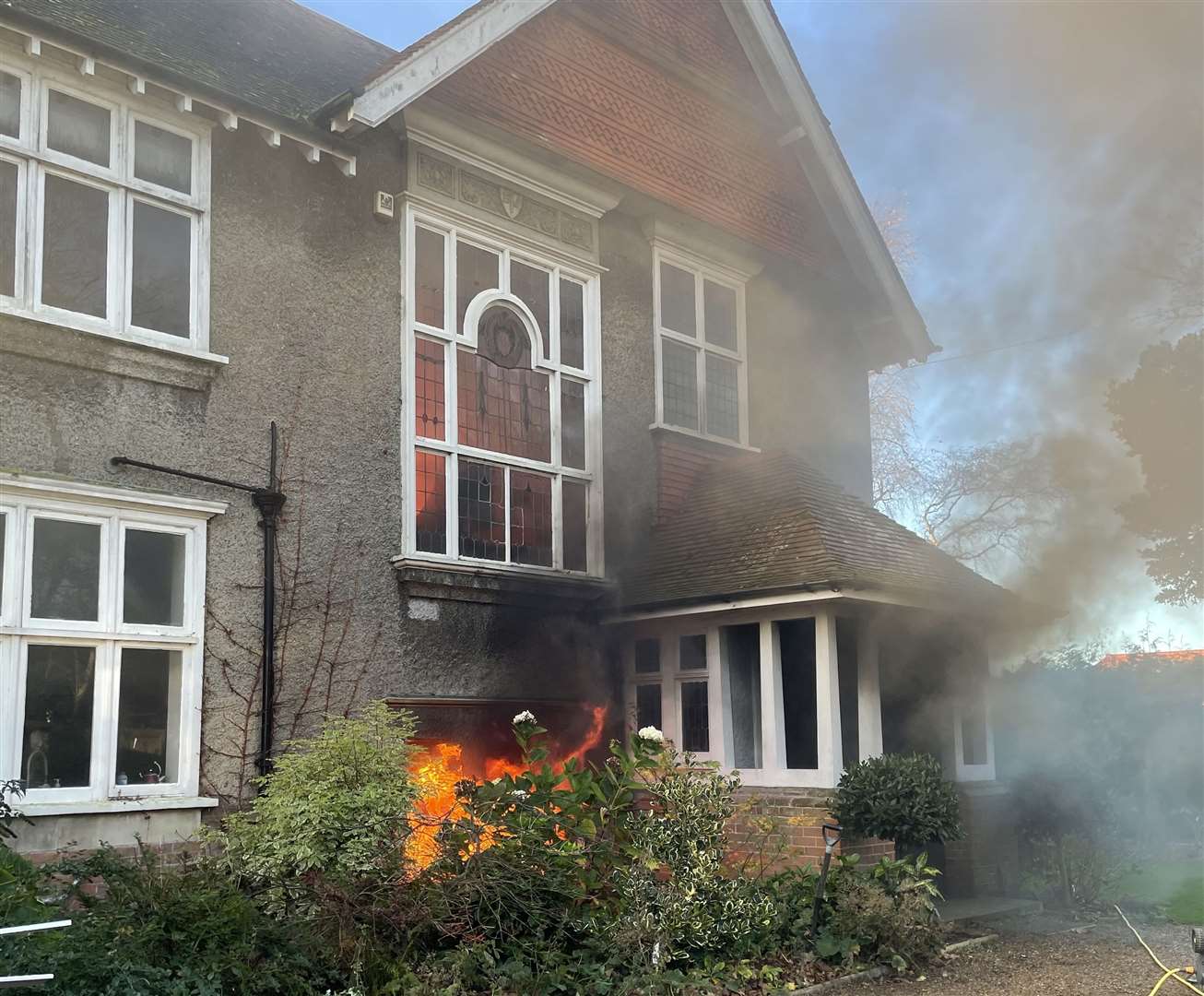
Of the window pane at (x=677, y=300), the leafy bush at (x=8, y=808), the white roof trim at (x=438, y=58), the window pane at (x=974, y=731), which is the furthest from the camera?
the window pane at (x=677, y=300)

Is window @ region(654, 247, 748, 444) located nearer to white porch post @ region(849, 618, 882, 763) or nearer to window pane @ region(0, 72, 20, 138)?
white porch post @ region(849, 618, 882, 763)

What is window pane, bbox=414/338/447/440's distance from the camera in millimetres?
11047

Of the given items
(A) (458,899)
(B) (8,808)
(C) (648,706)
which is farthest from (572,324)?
(B) (8,808)

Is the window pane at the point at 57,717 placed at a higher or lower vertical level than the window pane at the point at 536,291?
lower

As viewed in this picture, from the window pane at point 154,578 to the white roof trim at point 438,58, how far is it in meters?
3.81

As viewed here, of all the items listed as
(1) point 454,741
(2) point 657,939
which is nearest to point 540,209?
(1) point 454,741

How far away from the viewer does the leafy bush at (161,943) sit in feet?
19.2

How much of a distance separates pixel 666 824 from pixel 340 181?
6.15 m

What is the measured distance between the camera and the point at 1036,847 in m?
12.8

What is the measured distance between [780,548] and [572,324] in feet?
10.6

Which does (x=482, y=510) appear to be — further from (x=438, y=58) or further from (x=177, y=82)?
(x=177, y=82)

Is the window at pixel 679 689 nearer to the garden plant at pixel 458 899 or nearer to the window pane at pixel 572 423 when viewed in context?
the window pane at pixel 572 423

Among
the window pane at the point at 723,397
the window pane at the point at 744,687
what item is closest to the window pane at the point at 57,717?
the window pane at the point at 744,687

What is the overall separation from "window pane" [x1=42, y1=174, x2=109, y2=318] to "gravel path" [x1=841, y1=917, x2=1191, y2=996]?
7.39 m
